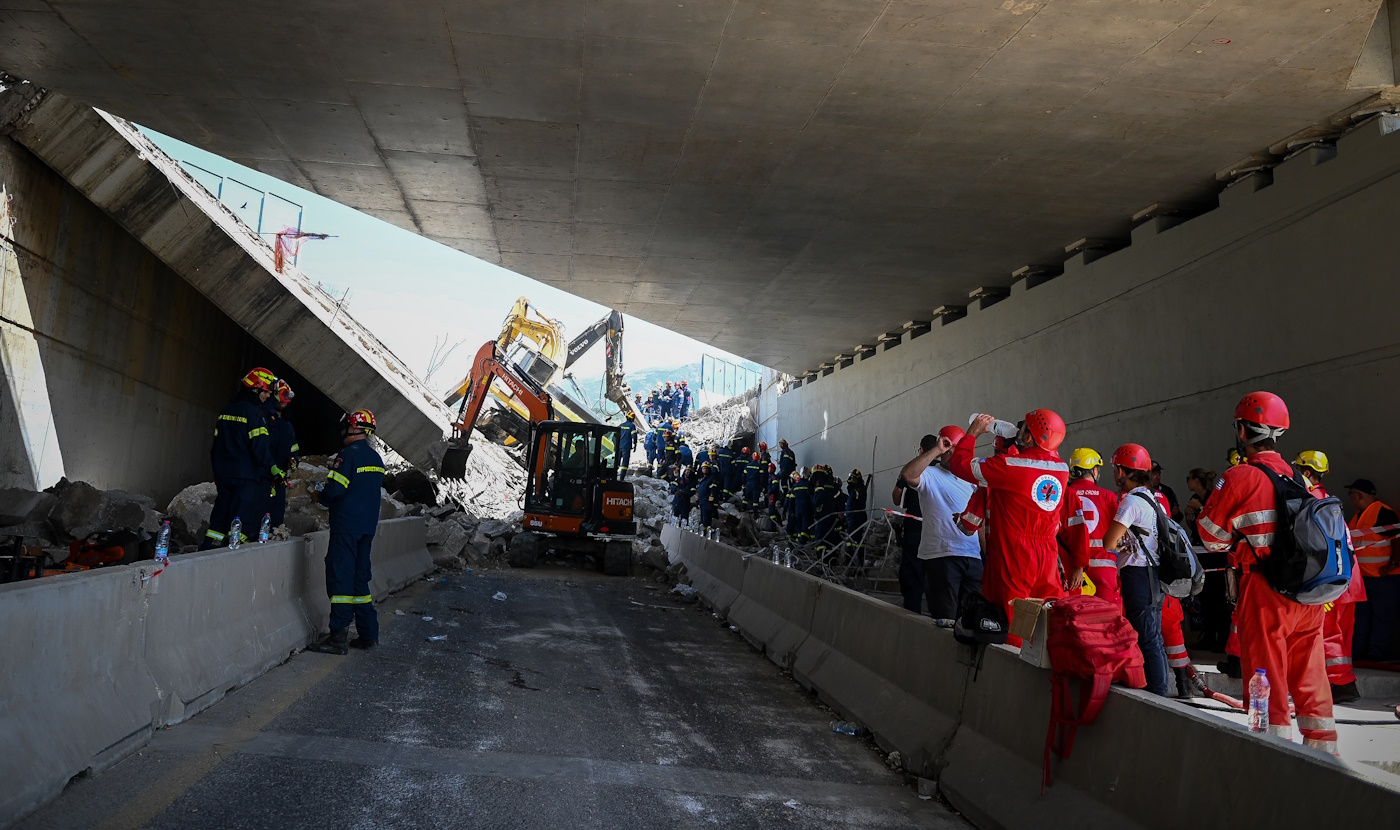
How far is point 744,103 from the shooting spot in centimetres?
1038

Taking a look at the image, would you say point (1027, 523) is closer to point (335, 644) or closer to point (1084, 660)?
point (1084, 660)

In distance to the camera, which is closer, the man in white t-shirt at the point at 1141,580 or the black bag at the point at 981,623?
the black bag at the point at 981,623

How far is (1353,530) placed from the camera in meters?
8.63

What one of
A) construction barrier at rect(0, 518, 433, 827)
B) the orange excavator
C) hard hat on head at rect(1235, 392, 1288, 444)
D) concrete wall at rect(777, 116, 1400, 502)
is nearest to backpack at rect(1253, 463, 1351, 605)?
hard hat on head at rect(1235, 392, 1288, 444)

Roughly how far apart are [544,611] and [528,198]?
18.4 ft

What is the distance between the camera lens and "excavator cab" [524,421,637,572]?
1966cm

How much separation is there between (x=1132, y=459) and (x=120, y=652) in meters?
6.12

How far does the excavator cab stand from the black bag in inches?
559

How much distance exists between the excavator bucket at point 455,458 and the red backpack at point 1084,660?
20.1 metres

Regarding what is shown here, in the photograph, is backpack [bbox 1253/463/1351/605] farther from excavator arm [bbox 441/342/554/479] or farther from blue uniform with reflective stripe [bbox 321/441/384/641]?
excavator arm [bbox 441/342/554/479]

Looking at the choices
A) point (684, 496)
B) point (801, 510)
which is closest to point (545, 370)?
point (684, 496)

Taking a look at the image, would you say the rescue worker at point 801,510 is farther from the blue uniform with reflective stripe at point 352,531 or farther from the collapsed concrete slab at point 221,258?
the blue uniform with reflective stripe at point 352,531

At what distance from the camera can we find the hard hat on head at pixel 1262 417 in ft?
17.6

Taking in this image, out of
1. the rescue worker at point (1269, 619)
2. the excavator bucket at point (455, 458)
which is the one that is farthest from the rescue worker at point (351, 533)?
the excavator bucket at point (455, 458)
